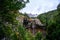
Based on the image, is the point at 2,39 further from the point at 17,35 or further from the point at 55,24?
the point at 55,24

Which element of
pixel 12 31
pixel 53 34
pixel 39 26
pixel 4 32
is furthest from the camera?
pixel 39 26

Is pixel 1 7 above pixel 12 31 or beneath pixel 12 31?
above

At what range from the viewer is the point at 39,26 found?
4944 cm

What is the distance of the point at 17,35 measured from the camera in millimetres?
15969

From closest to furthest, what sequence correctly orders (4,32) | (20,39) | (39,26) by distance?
(4,32) → (20,39) → (39,26)

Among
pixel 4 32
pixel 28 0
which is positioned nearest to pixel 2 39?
pixel 4 32

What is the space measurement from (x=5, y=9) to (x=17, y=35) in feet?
7.84

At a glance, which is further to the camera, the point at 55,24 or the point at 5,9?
the point at 55,24

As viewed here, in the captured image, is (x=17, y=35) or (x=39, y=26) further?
(x=39, y=26)

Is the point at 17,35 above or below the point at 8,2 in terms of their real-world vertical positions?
below

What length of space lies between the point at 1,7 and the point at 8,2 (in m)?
0.48

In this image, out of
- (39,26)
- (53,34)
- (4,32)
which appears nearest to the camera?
(4,32)

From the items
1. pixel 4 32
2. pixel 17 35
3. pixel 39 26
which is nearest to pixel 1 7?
pixel 4 32

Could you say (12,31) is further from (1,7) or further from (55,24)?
(55,24)
